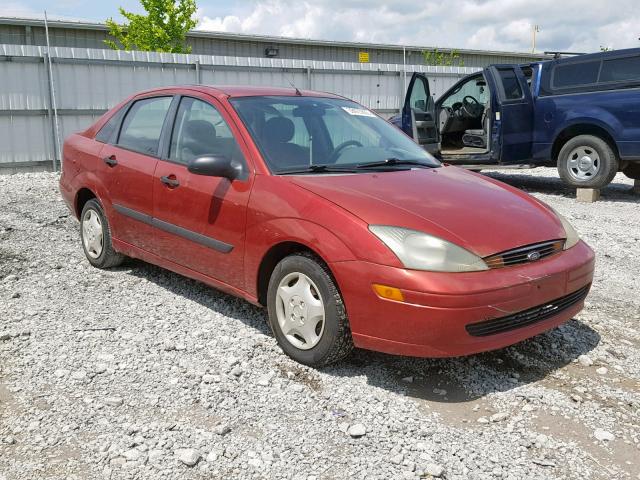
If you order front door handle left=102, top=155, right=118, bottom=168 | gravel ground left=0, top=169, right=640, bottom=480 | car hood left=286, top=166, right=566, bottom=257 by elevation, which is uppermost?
front door handle left=102, top=155, right=118, bottom=168

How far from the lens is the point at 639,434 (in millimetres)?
3020

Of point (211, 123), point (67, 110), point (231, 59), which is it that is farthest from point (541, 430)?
point (231, 59)

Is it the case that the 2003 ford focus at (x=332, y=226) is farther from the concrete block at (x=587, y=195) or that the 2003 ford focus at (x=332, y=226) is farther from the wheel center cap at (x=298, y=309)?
the concrete block at (x=587, y=195)

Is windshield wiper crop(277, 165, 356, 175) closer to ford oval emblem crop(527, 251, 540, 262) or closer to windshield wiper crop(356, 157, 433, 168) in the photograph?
windshield wiper crop(356, 157, 433, 168)

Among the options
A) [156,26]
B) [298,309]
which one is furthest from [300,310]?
[156,26]

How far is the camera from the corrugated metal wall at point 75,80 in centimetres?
1195

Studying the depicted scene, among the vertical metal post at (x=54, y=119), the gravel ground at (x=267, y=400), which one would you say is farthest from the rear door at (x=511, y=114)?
the vertical metal post at (x=54, y=119)

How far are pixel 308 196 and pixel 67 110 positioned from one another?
1044cm

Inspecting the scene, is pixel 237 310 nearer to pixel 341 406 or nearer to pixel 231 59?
pixel 341 406

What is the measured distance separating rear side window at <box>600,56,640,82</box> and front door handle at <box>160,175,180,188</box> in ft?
24.2

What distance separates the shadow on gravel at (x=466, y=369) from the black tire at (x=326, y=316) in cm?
16

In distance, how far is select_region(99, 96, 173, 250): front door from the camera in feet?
15.4

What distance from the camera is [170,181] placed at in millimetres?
4426

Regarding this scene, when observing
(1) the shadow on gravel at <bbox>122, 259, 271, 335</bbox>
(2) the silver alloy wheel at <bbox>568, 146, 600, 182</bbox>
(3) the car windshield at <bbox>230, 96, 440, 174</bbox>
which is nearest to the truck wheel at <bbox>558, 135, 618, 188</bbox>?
(2) the silver alloy wheel at <bbox>568, 146, 600, 182</bbox>
